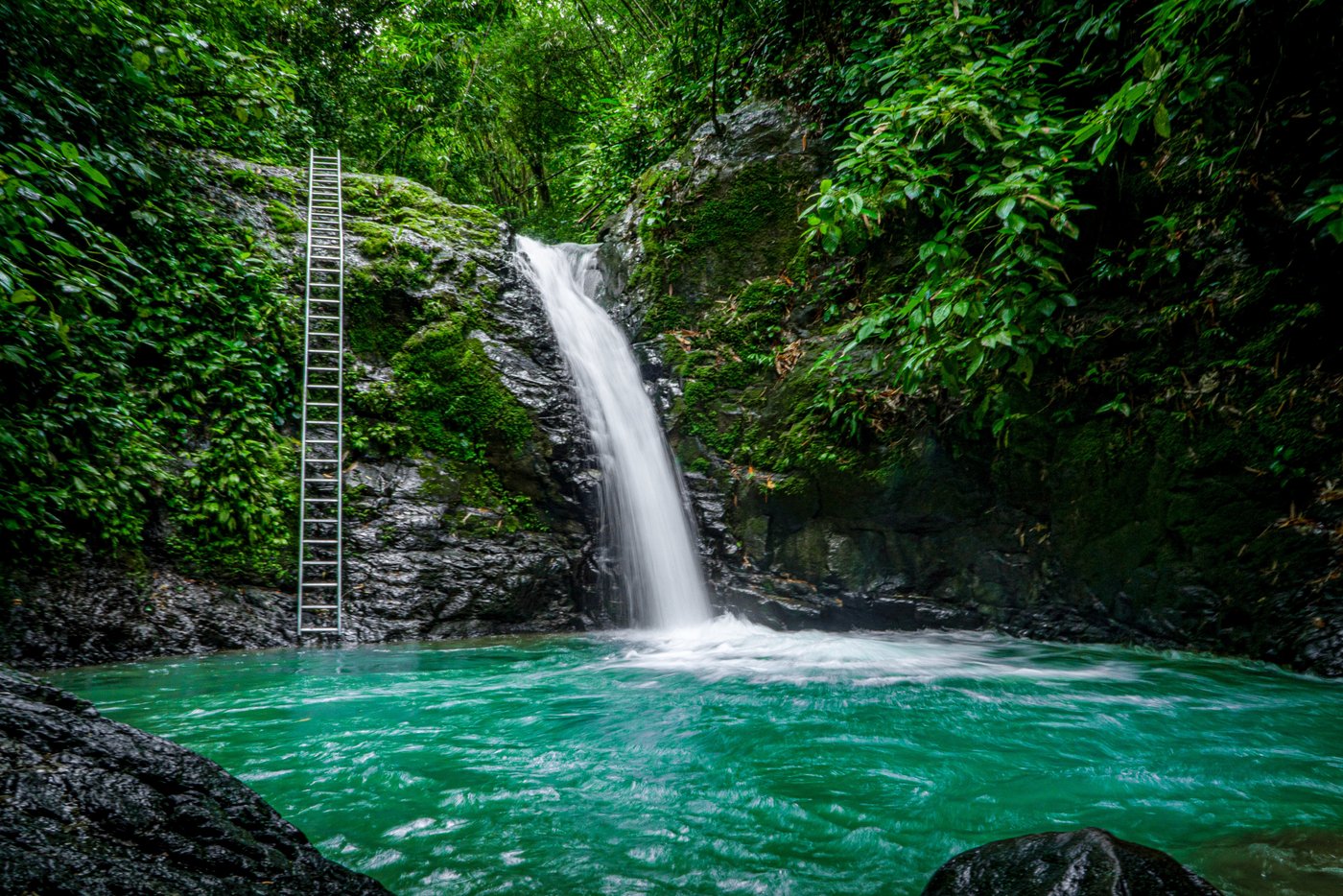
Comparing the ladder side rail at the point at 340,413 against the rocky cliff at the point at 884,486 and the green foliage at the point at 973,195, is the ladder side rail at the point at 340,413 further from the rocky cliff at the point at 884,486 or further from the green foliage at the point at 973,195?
the green foliage at the point at 973,195

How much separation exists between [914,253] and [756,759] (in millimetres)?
5326

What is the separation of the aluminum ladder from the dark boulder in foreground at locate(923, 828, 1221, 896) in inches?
219

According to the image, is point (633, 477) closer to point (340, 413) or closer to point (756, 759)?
point (340, 413)

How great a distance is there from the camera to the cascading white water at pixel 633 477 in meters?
7.18

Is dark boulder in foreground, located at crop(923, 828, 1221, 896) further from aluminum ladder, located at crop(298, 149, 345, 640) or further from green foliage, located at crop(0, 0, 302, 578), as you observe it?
aluminum ladder, located at crop(298, 149, 345, 640)

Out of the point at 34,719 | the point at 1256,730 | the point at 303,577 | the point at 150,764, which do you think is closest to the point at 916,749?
the point at 1256,730

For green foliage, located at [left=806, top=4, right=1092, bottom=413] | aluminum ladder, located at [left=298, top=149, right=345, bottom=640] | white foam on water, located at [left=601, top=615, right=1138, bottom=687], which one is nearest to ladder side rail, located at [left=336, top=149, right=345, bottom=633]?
aluminum ladder, located at [left=298, top=149, right=345, bottom=640]

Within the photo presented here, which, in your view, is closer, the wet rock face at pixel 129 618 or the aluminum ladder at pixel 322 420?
the wet rock face at pixel 129 618

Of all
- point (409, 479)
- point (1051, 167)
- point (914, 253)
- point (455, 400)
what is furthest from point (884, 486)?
point (409, 479)

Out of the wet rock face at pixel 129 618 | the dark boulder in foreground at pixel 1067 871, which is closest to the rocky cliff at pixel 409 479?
the wet rock face at pixel 129 618

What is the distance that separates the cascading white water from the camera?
283 inches

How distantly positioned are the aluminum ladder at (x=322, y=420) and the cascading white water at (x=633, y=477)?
95.1 inches

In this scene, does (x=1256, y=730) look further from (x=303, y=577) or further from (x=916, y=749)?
(x=303, y=577)

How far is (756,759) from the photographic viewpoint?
10.2 feet
